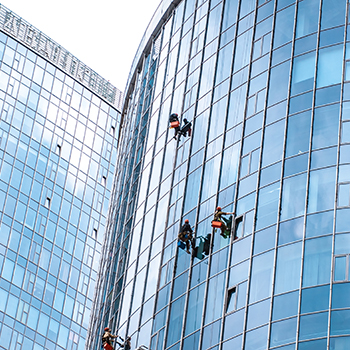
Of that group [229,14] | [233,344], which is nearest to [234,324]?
[233,344]

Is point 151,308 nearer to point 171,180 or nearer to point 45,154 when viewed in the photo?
point 171,180

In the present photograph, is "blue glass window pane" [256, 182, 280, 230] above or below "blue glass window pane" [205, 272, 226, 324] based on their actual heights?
above

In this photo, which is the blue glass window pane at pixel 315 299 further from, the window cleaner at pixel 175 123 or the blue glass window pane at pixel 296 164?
the window cleaner at pixel 175 123

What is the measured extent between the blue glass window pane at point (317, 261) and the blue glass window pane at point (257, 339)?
2.66 metres

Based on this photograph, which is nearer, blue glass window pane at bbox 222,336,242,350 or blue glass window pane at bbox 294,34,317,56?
blue glass window pane at bbox 222,336,242,350

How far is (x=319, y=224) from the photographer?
38656 millimetres

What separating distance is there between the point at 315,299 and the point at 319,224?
3.58 m

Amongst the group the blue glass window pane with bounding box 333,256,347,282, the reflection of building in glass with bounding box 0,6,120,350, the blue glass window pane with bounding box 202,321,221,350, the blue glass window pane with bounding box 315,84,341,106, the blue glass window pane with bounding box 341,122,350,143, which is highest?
the reflection of building in glass with bounding box 0,6,120,350

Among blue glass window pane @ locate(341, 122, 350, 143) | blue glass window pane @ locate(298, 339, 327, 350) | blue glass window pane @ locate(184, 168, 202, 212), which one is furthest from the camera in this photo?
blue glass window pane @ locate(184, 168, 202, 212)

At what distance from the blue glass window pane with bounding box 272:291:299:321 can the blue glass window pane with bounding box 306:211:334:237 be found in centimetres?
281

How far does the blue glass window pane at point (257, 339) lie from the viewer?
37.5 m

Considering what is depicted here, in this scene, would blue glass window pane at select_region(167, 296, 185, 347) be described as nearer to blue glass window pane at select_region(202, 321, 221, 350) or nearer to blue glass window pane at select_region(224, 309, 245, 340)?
blue glass window pane at select_region(202, 321, 221, 350)

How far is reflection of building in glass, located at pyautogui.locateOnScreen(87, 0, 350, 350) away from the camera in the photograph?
124 feet

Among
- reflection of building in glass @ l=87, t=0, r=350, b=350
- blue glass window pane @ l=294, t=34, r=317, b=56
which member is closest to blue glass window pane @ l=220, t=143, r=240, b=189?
reflection of building in glass @ l=87, t=0, r=350, b=350
